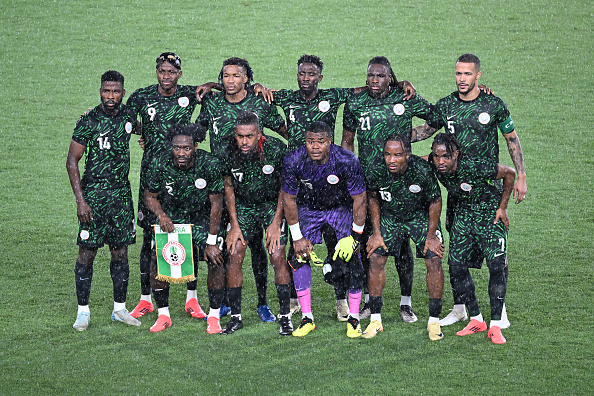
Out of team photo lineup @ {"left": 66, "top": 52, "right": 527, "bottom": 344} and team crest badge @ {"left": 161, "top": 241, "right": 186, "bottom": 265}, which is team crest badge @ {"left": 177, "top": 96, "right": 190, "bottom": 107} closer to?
team photo lineup @ {"left": 66, "top": 52, "right": 527, "bottom": 344}

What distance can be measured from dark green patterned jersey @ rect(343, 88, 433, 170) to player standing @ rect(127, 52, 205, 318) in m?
1.49

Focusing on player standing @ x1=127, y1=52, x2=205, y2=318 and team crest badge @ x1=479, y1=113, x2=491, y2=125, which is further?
player standing @ x1=127, y1=52, x2=205, y2=318

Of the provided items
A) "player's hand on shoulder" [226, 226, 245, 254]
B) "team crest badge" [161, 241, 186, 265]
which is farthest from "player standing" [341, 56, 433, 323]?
"team crest badge" [161, 241, 186, 265]

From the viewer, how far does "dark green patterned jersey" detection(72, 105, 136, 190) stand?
723cm

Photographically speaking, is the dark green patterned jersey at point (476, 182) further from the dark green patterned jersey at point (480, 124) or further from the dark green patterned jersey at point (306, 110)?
the dark green patterned jersey at point (306, 110)

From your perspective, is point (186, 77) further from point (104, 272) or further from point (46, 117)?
point (104, 272)

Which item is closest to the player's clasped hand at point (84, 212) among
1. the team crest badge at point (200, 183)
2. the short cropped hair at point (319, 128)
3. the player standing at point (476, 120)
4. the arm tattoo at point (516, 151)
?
the team crest badge at point (200, 183)

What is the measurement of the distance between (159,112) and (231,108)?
677mm

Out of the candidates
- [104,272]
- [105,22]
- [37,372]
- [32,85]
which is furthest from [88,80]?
[37,372]

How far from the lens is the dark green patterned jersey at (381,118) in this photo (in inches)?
287

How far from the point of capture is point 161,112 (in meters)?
7.56

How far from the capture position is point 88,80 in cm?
1541

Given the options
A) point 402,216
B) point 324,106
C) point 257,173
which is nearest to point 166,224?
point 257,173

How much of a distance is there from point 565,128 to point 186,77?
629cm
